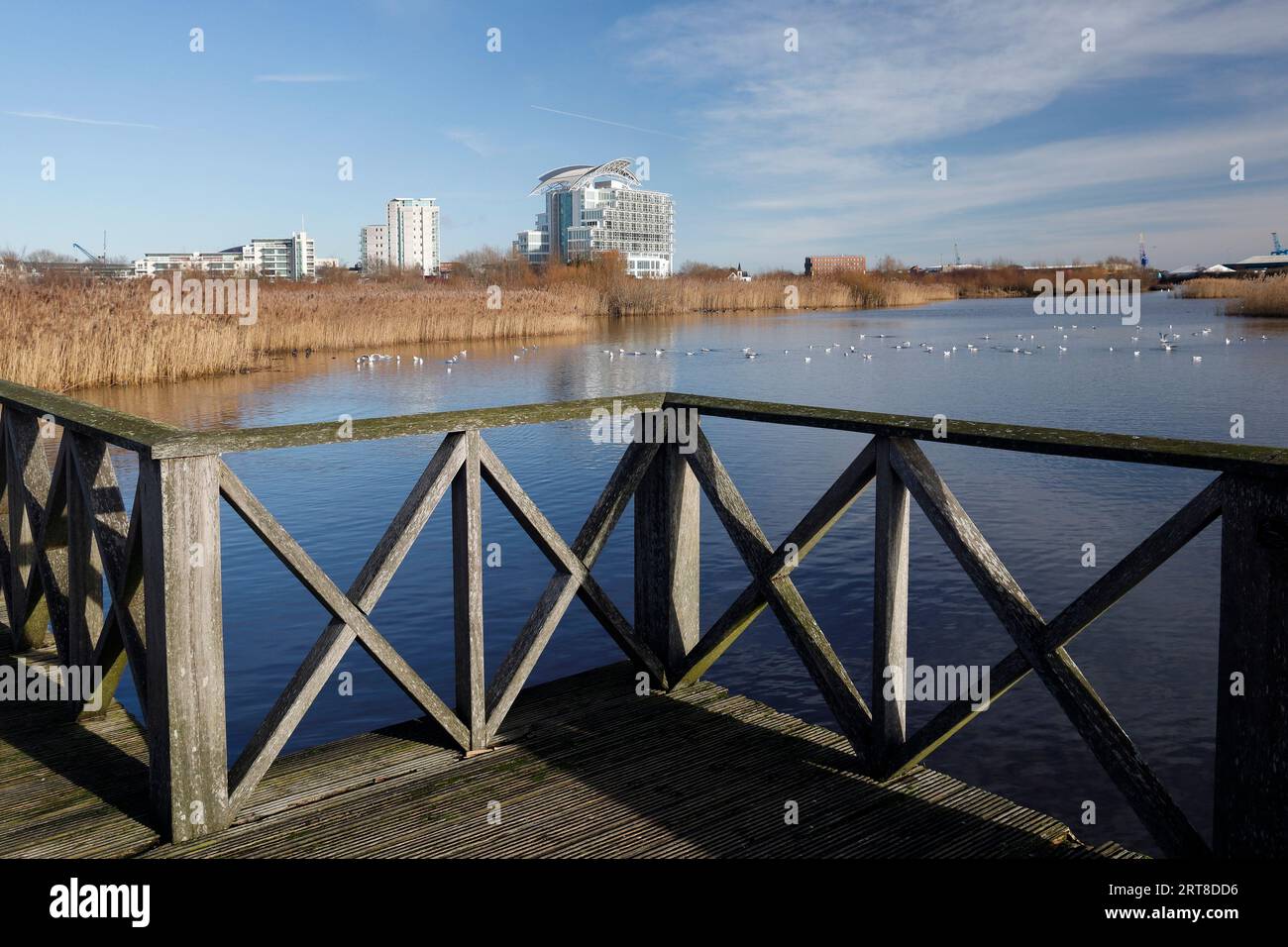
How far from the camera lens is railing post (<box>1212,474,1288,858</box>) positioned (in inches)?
128

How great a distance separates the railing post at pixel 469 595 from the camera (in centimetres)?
468

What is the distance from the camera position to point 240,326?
101 ft

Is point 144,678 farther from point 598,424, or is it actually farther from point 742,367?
point 742,367

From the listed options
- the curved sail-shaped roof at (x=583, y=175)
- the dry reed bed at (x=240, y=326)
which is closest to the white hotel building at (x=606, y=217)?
the curved sail-shaped roof at (x=583, y=175)

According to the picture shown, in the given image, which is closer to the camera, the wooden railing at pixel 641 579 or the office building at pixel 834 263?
the wooden railing at pixel 641 579

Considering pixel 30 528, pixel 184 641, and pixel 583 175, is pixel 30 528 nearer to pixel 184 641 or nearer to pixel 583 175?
pixel 184 641

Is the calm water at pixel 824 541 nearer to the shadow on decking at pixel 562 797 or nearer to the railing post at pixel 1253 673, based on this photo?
the shadow on decking at pixel 562 797

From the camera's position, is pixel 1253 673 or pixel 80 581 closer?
pixel 1253 673

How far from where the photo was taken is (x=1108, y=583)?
3686 mm

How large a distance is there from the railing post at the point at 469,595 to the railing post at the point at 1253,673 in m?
2.72

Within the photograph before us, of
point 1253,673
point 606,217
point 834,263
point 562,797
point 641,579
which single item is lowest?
point 562,797

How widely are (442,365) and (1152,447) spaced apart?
91.6ft

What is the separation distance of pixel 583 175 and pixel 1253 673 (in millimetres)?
162143

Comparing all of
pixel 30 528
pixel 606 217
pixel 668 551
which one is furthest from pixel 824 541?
pixel 606 217
